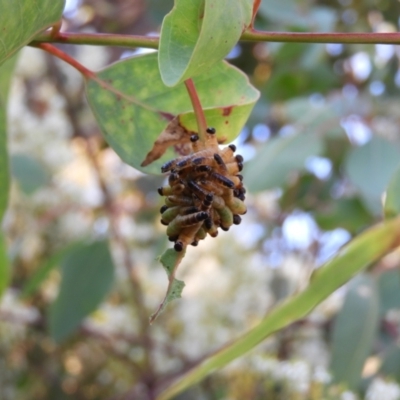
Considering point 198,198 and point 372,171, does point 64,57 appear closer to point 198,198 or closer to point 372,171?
point 198,198

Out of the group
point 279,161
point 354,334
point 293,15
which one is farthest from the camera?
point 293,15

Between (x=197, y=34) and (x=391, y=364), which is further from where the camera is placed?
(x=391, y=364)

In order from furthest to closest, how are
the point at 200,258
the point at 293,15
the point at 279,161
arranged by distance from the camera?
1. the point at 200,258
2. the point at 293,15
3. the point at 279,161

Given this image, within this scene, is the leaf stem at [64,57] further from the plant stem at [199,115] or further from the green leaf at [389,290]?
the green leaf at [389,290]

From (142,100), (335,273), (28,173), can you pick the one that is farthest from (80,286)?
(335,273)

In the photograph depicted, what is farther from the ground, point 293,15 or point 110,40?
point 293,15

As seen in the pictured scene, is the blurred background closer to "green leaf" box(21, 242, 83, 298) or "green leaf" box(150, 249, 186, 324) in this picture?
"green leaf" box(21, 242, 83, 298)
